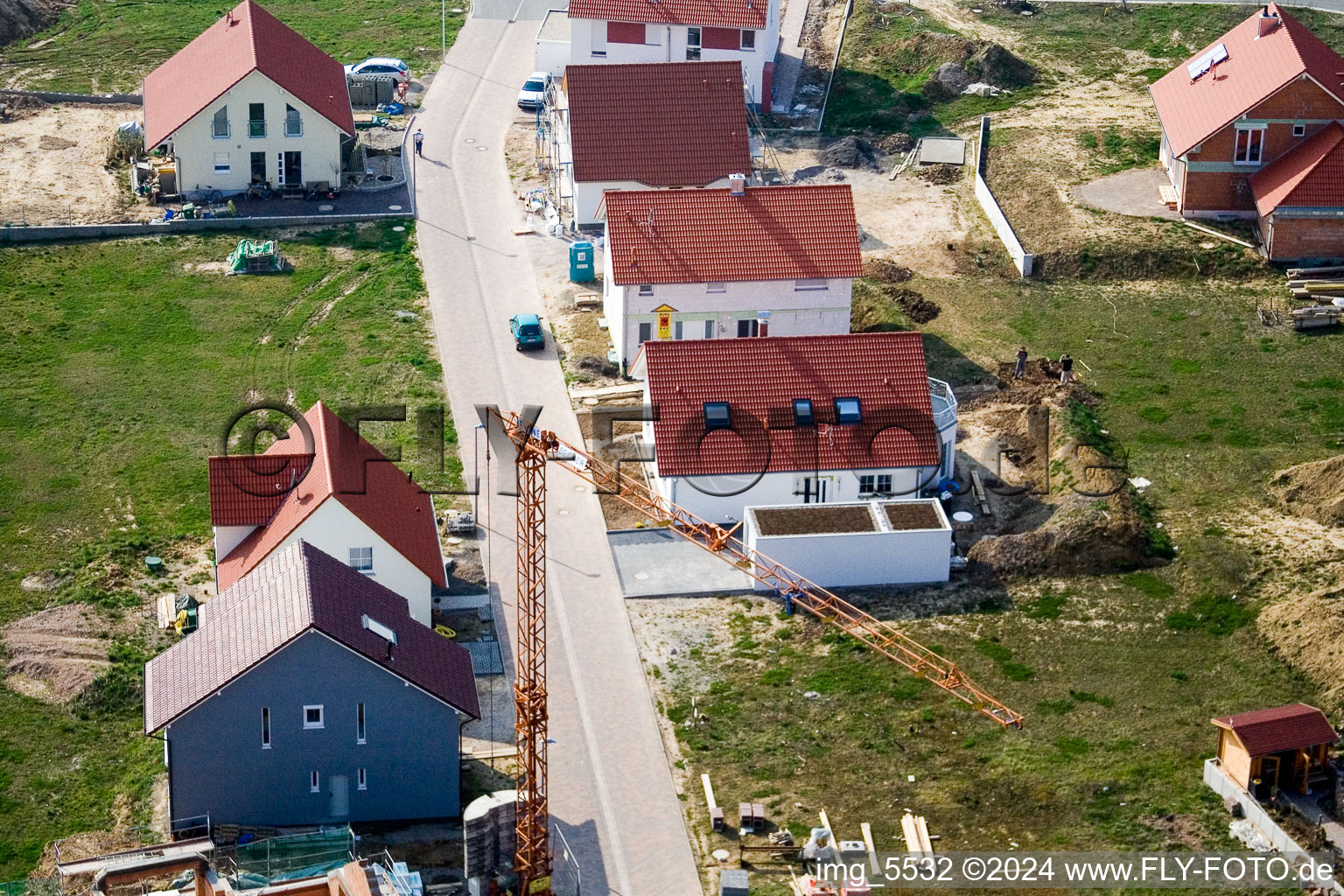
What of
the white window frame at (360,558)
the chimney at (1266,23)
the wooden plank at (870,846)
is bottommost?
the wooden plank at (870,846)

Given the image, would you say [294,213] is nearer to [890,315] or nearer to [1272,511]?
[890,315]

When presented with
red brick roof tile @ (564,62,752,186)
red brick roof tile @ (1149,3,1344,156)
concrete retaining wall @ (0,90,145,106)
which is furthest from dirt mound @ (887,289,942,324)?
concrete retaining wall @ (0,90,145,106)

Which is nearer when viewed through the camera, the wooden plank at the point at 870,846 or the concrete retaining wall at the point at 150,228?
the wooden plank at the point at 870,846

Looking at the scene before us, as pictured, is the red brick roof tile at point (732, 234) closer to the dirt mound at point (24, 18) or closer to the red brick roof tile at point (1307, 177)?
the red brick roof tile at point (1307, 177)

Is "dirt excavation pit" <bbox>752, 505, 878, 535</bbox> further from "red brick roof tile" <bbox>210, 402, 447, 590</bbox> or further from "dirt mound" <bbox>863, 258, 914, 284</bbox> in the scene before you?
"dirt mound" <bbox>863, 258, 914, 284</bbox>

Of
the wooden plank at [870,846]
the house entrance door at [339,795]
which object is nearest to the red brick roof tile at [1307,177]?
the wooden plank at [870,846]

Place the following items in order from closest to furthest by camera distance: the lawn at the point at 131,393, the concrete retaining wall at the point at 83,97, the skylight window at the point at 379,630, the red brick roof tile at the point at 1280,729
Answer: the red brick roof tile at the point at 1280,729
the skylight window at the point at 379,630
the lawn at the point at 131,393
the concrete retaining wall at the point at 83,97

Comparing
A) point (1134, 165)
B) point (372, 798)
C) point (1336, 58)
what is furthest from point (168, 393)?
point (1336, 58)
